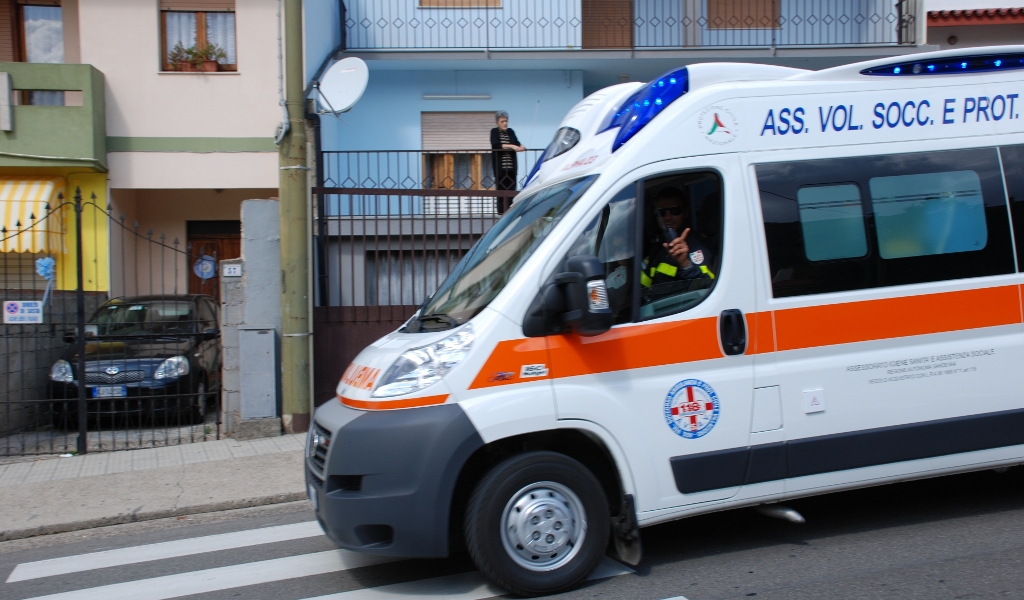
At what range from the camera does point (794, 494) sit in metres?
4.72

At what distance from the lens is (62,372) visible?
30.6 feet

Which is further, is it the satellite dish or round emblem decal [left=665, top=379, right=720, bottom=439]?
the satellite dish

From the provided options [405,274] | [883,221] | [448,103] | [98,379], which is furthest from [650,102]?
[448,103]

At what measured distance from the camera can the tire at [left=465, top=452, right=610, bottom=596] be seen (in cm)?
416

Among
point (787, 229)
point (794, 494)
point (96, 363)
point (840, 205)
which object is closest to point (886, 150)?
point (840, 205)

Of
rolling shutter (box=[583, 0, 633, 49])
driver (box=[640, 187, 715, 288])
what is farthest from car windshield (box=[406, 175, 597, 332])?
rolling shutter (box=[583, 0, 633, 49])

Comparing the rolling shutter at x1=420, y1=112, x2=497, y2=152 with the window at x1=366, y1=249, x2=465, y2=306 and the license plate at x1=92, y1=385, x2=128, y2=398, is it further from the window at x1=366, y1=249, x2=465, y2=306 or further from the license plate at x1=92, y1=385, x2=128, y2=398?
the license plate at x1=92, y1=385, x2=128, y2=398

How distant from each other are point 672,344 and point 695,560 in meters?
1.27

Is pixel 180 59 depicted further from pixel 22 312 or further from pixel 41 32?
pixel 22 312

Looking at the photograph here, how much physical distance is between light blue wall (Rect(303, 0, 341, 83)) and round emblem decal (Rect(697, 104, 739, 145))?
8446 millimetres

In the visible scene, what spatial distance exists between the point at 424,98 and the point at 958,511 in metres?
11.2

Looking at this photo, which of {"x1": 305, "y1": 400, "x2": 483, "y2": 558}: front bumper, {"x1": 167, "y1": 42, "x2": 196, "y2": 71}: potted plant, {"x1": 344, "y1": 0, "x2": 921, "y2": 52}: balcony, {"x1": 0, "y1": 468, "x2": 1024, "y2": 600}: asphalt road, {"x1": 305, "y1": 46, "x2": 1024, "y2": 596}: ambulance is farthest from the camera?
{"x1": 344, "y1": 0, "x2": 921, "y2": 52}: balcony

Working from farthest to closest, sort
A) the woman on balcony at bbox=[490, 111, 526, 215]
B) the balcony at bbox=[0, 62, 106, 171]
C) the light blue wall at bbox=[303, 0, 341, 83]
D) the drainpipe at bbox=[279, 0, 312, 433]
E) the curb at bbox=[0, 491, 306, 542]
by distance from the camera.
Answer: the balcony at bbox=[0, 62, 106, 171] → the light blue wall at bbox=[303, 0, 341, 83] → the woman on balcony at bbox=[490, 111, 526, 215] → the drainpipe at bbox=[279, 0, 312, 433] → the curb at bbox=[0, 491, 306, 542]

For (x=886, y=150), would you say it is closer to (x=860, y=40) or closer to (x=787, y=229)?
(x=787, y=229)
